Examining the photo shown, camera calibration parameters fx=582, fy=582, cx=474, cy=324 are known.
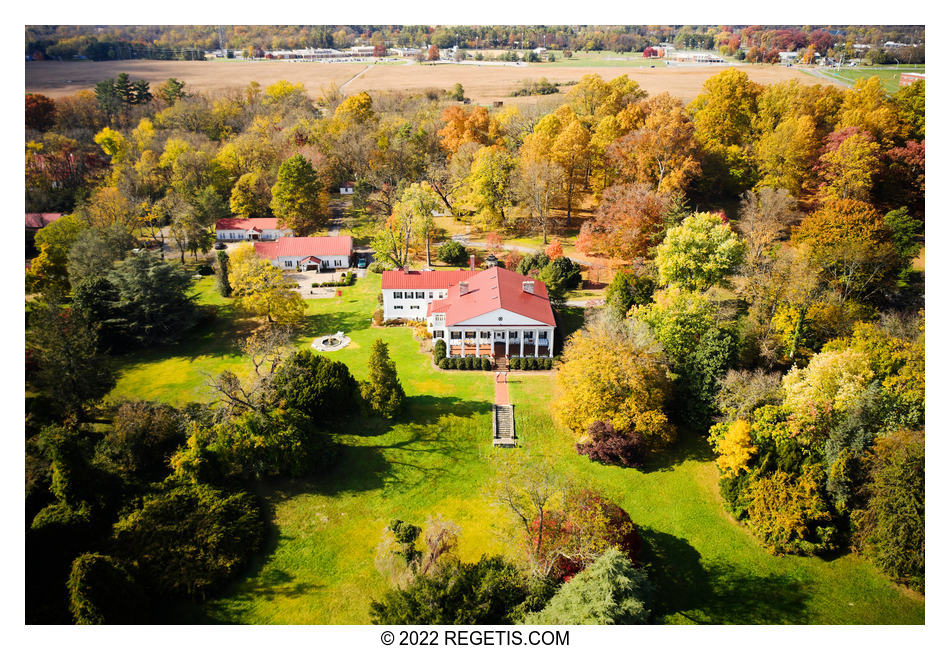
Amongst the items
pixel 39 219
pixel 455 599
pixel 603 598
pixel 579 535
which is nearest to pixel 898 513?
pixel 579 535

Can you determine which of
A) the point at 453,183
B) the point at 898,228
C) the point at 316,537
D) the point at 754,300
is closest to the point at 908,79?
the point at 898,228

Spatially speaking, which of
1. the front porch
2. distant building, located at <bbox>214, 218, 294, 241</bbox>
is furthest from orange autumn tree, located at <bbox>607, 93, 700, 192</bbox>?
distant building, located at <bbox>214, 218, 294, 241</bbox>

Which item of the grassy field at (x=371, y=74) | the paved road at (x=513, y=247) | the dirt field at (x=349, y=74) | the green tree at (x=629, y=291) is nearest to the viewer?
the green tree at (x=629, y=291)

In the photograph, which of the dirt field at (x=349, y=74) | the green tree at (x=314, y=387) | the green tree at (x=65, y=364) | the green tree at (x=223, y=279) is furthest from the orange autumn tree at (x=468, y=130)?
the green tree at (x=65, y=364)

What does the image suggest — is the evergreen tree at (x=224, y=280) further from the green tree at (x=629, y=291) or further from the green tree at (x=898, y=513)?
the green tree at (x=898, y=513)

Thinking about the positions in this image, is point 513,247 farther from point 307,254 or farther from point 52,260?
point 52,260

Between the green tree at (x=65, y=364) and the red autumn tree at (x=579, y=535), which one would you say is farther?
the green tree at (x=65, y=364)
